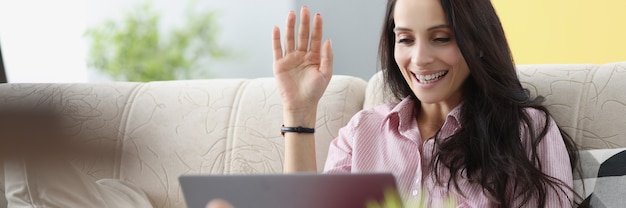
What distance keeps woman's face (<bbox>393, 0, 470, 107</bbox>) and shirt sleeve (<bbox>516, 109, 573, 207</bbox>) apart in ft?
0.60

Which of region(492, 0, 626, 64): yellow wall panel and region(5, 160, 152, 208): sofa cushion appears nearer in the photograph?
region(5, 160, 152, 208): sofa cushion

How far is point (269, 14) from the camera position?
477 centimetres

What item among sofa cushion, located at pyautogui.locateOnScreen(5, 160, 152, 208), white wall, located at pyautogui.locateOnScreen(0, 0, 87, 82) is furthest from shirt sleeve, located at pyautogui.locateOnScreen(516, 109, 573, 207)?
white wall, located at pyautogui.locateOnScreen(0, 0, 87, 82)

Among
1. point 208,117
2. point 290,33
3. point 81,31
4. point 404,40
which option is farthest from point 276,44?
point 81,31

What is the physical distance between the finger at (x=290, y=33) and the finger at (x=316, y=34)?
0.04 m

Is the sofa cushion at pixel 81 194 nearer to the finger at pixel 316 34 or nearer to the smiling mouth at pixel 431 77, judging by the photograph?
the finger at pixel 316 34

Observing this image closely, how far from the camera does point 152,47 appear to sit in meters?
5.15

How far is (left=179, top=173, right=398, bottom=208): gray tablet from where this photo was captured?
0.71m

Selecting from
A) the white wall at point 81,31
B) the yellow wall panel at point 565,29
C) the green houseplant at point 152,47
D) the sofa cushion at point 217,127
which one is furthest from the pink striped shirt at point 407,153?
the green houseplant at point 152,47

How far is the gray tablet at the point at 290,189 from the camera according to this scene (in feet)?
2.32

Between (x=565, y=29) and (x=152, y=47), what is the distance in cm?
295

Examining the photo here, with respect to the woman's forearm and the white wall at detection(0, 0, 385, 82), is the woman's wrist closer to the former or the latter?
the woman's forearm

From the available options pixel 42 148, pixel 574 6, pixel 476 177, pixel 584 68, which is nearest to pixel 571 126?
pixel 584 68

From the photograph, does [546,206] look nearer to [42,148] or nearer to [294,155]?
[294,155]
